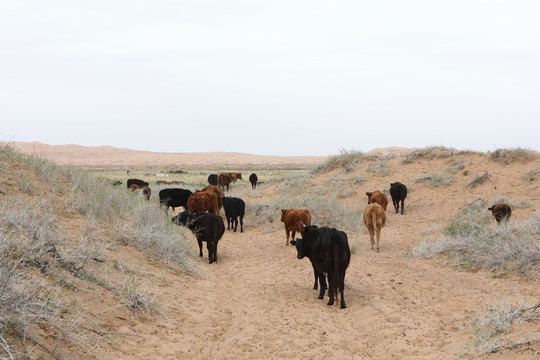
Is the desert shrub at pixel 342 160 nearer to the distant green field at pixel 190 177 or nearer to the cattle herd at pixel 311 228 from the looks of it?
the distant green field at pixel 190 177

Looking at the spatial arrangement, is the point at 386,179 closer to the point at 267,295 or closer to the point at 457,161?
the point at 457,161

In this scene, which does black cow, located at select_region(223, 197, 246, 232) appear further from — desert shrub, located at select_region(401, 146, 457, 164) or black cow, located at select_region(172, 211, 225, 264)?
desert shrub, located at select_region(401, 146, 457, 164)

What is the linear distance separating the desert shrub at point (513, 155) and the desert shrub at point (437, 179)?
3084 millimetres

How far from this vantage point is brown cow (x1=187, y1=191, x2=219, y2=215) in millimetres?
15508

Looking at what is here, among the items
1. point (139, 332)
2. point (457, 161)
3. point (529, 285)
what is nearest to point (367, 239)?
point (529, 285)

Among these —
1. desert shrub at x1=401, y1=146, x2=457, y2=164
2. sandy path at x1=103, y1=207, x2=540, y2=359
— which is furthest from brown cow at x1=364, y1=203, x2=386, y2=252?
desert shrub at x1=401, y1=146, x2=457, y2=164

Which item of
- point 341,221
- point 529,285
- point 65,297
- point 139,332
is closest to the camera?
point 65,297

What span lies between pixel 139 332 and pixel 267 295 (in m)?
3.13

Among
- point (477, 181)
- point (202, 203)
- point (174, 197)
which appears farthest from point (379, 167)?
point (202, 203)

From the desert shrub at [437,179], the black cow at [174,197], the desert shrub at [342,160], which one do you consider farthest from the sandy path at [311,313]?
the desert shrub at [342,160]

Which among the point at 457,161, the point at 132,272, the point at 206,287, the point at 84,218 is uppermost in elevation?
the point at 457,161

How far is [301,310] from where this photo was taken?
24.6 ft

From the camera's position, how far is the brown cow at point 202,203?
15508mm

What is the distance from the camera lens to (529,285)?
8352mm
